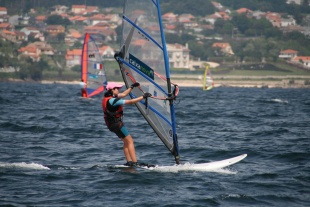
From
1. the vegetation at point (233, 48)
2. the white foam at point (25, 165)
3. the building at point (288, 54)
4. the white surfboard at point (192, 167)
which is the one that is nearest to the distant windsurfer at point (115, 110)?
the white surfboard at point (192, 167)

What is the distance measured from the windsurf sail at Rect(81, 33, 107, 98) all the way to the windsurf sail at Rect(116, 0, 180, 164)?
2806 cm

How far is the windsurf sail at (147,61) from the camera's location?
12.3 metres

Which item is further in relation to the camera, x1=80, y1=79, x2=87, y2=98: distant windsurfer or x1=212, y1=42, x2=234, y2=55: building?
x1=212, y1=42, x2=234, y2=55: building

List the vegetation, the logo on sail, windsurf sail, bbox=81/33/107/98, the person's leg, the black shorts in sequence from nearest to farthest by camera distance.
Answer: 1. the logo on sail
2. the black shorts
3. the person's leg
4. windsurf sail, bbox=81/33/107/98
5. the vegetation

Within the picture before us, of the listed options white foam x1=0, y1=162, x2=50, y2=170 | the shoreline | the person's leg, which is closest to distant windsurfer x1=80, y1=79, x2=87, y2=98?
white foam x1=0, y1=162, x2=50, y2=170

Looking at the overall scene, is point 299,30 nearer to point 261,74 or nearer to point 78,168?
point 261,74

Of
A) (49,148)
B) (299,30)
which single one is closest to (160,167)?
(49,148)

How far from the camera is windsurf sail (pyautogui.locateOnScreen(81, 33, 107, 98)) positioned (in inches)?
1602

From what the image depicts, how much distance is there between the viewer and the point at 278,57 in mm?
151375

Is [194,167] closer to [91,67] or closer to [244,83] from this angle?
[91,67]

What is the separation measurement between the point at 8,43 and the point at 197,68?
48716 millimetres

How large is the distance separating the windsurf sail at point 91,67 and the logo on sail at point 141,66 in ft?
92.2

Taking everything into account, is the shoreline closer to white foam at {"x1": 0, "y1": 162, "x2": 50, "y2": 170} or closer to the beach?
the beach

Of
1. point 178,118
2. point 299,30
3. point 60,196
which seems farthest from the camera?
point 299,30
